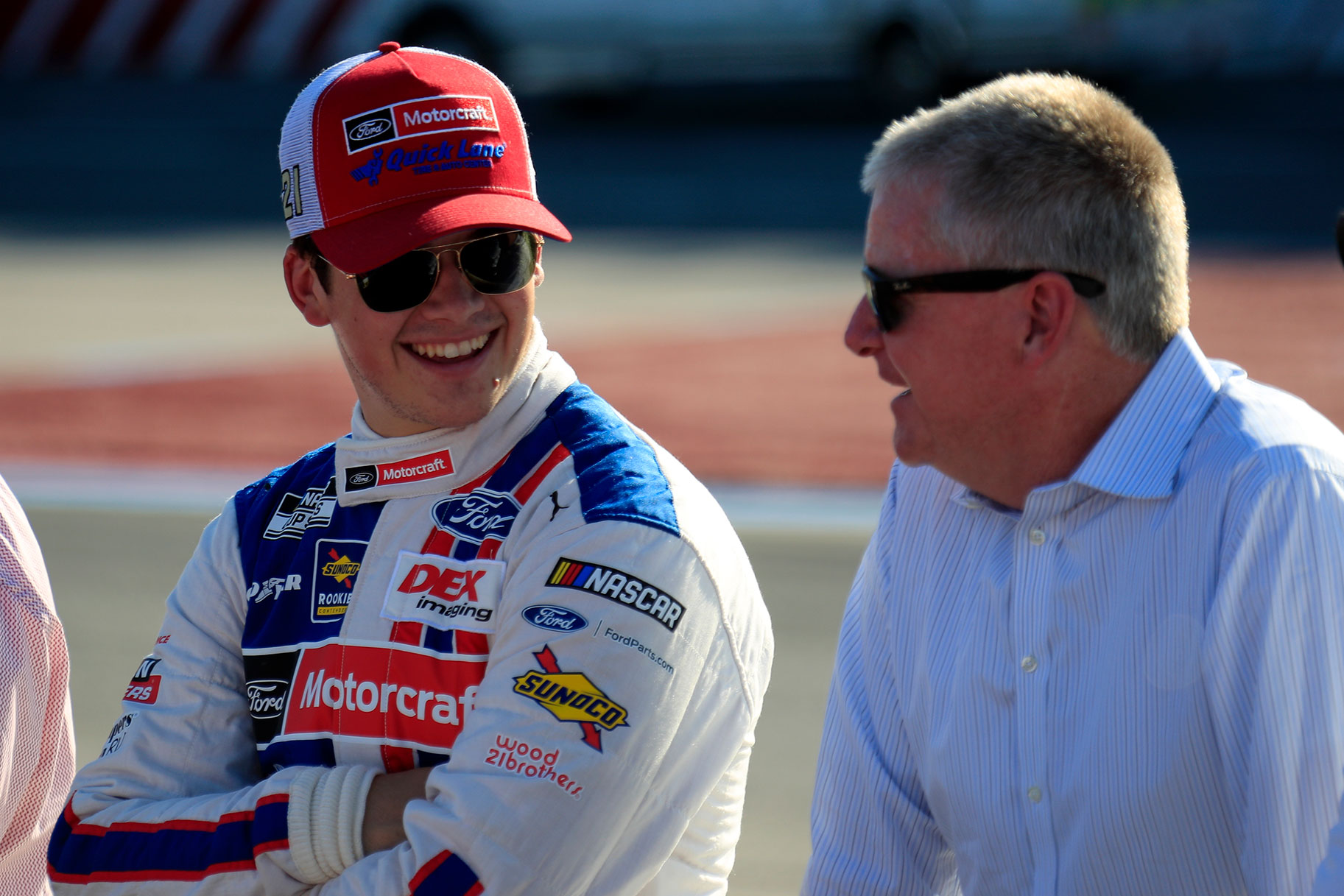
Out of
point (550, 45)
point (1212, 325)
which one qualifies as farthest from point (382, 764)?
point (550, 45)

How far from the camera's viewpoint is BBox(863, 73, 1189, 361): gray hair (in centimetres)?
209

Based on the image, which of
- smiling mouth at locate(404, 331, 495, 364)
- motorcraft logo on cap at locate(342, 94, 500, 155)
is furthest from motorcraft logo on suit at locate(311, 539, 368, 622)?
motorcraft logo on cap at locate(342, 94, 500, 155)

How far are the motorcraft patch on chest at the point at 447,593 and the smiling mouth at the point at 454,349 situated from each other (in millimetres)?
320

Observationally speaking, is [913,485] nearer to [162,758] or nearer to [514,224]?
[514,224]

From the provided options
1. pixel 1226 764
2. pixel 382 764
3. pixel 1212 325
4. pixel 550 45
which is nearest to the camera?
pixel 1226 764

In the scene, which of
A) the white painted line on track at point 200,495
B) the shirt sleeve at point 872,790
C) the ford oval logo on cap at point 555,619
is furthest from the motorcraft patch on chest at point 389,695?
the white painted line on track at point 200,495

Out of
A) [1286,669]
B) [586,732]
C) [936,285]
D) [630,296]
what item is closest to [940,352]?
[936,285]

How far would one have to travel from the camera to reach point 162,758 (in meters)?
2.33

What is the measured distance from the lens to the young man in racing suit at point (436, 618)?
2051 millimetres

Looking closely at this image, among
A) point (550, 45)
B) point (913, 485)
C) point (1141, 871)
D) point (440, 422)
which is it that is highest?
point (550, 45)

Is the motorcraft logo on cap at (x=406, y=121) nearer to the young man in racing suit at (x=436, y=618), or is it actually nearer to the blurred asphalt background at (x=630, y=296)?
the young man in racing suit at (x=436, y=618)

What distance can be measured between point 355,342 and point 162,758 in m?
0.68

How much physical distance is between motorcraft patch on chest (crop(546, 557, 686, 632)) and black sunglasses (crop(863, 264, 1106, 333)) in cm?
51

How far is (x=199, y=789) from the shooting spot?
2301 mm
